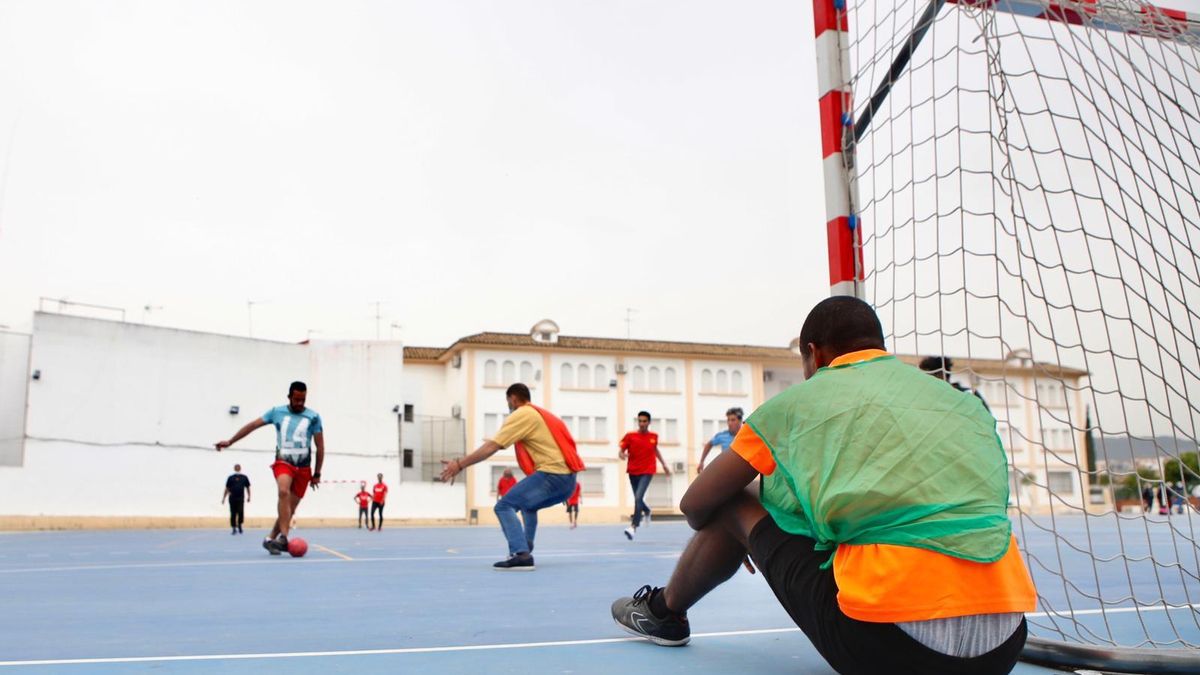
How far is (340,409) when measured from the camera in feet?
131

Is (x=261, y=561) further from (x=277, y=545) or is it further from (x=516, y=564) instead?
(x=516, y=564)

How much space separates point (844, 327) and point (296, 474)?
984cm

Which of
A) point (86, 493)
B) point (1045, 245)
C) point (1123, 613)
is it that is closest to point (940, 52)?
point (1045, 245)

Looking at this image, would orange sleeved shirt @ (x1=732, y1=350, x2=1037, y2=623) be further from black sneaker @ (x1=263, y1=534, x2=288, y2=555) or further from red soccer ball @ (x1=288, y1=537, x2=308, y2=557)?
black sneaker @ (x1=263, y1=534, x2=288, y2=555)

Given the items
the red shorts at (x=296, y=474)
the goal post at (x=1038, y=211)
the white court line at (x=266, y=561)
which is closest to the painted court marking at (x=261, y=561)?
the white court line at (x=266, y=561)

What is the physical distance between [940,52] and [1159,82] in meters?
1.28

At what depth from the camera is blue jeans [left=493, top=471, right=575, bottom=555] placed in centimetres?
912

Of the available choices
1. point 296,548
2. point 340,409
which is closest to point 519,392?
point 296,548

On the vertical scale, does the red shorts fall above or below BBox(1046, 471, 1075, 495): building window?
above

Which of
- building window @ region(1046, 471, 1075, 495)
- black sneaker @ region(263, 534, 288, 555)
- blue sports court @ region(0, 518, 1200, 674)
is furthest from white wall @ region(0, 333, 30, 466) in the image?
building window @ region(1046, 471, 1075, 495)

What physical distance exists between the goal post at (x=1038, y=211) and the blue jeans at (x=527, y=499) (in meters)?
4.88

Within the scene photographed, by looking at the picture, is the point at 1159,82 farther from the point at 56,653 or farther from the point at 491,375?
the point at 491,375

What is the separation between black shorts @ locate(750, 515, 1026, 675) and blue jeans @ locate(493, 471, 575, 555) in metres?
6.24

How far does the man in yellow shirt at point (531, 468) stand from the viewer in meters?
9.13
